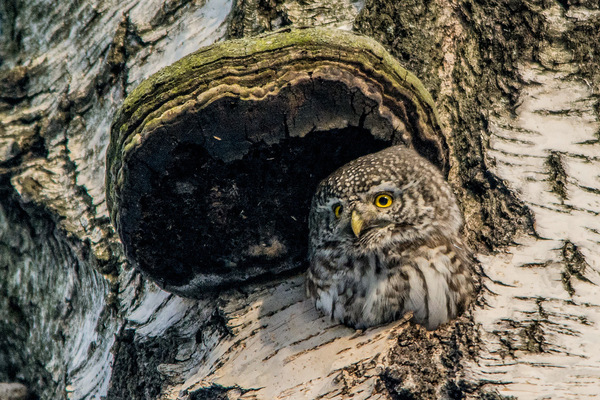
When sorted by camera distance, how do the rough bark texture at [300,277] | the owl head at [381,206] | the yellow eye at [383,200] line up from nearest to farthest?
1. the rough bark texture at [300,277]
2. the owl head at [381,206]
3. the yellow eye at [383,200]

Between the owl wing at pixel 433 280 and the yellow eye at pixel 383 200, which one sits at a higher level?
the yellow eye at pixel 383 200

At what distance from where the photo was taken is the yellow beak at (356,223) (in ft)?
9.20

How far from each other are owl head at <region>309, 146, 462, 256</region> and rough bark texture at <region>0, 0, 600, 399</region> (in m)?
0.12

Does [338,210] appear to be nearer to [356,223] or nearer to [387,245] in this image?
[356,223]

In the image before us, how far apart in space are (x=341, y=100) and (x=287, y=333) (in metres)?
0.96

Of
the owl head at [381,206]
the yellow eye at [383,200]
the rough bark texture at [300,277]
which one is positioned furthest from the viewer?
the yellow eye at [383,200]

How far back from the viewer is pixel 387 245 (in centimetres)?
284

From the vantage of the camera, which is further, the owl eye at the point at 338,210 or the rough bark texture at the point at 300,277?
the owl eye at the point at 338,210

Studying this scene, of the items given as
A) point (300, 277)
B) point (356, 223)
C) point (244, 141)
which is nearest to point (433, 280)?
point (356, 223)

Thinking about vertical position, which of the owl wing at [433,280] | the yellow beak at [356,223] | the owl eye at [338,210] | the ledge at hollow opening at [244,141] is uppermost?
the ledge at hollow opening at [244,141]

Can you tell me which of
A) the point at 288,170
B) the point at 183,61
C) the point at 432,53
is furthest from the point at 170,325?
the point at 432,53

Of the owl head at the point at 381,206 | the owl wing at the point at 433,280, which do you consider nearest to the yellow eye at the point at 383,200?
the owl head at the point at 381,206

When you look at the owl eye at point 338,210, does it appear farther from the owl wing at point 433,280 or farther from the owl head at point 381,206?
the owl wing at point 433,280

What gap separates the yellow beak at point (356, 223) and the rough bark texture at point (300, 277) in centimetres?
39
